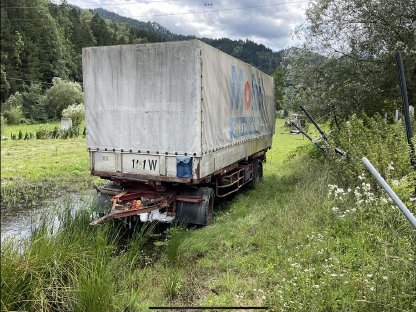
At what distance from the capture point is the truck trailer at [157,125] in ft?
23.7

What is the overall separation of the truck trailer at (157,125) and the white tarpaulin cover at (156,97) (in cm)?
2

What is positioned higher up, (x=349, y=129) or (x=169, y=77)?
(x=169, y=77)

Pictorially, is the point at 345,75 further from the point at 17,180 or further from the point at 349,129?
the point at 17,180

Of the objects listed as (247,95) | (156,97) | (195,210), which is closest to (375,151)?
(195,210)

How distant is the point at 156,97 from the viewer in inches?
291

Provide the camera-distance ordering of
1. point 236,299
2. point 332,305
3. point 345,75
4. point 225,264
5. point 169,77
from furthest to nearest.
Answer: point 345,75
point 169,77
point 225,264
point 236,299
point 332,305

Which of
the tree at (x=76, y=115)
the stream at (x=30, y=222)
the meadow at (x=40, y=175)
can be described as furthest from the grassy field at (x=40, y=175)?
the tree at (x=76, y=115)

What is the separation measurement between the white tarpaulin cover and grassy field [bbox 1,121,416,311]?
1.80 m

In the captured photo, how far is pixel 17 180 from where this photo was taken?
12.0 m

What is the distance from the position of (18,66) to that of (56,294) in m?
2.11

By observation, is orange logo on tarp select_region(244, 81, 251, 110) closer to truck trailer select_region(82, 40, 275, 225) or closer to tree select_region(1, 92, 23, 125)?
truck trailer select_region(82, 40, 275, 225)

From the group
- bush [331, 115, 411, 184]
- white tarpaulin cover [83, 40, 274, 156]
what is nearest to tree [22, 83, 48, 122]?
white tarpaulin cover [83, 40, 274, 156]

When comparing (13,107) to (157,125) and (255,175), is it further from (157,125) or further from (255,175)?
(255,175)

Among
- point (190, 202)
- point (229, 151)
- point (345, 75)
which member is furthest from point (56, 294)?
point (345, 75)
